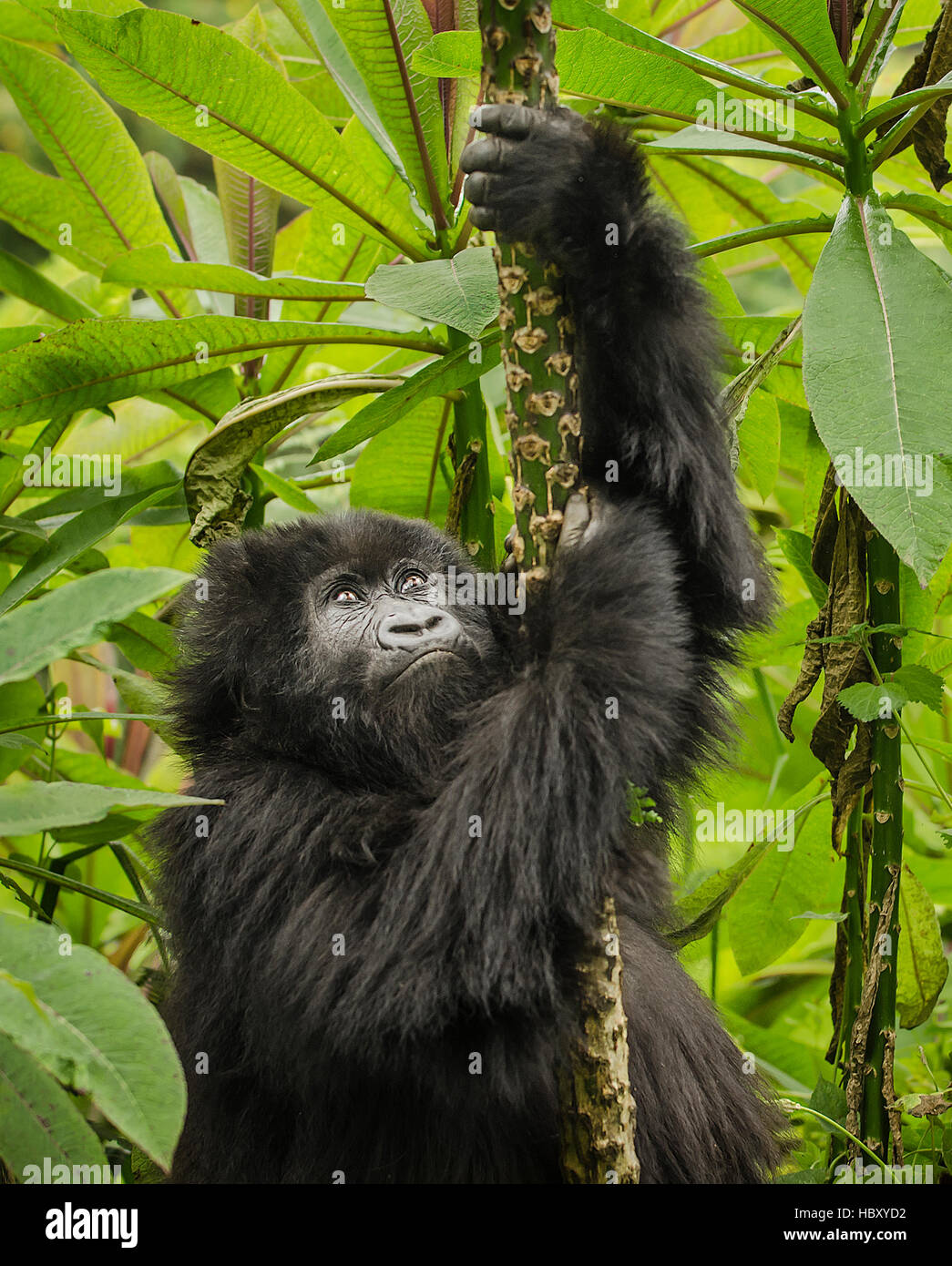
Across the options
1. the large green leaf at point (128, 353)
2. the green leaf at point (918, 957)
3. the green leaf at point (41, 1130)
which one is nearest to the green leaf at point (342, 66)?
the large green leaf at point (128, 353)

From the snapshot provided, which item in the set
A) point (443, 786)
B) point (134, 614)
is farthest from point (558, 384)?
point (134, 614)

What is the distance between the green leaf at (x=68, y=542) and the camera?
8.32ft

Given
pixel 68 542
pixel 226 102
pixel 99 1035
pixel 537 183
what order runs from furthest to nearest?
1. pixel 68 542
2. pixel 226 102
3. pixel 537 183
4. pixel 99 1035

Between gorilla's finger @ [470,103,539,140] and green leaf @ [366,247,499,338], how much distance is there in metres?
0.27

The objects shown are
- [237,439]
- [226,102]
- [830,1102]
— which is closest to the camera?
[830,1102]

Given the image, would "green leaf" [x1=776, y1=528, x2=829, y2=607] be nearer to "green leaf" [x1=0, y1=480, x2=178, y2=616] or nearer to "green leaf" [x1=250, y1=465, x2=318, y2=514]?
"green leaf" [x1=250, y1=465, x2=318, y2=514]

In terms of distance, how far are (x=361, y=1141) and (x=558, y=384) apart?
51.1 inches

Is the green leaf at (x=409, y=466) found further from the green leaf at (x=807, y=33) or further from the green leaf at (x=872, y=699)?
the green leaf at (x=872, y=699)

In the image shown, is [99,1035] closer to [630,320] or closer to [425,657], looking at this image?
[425,657]

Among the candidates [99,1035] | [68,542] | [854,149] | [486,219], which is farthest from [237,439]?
[99,1035]

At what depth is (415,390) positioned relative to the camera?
8.24 feet

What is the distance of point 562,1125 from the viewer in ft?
5.98

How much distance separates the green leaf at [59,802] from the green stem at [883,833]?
1325mm

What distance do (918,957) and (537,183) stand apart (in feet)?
5.69
